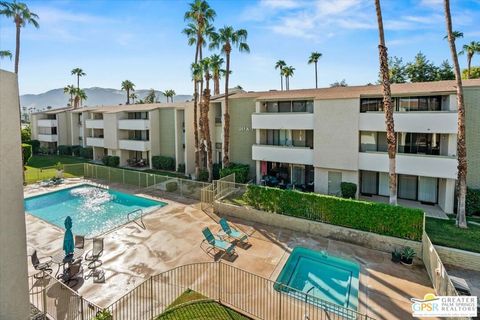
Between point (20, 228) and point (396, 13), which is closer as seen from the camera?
point (20, 228)

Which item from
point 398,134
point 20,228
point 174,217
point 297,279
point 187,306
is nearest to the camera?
point 20,228

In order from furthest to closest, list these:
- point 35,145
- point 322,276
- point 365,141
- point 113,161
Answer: point 35,145 < point 113,161 < point 365,141 < point 322,276

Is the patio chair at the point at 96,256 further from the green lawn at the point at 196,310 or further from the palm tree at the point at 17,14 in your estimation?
the palm tree at the point at 17,14

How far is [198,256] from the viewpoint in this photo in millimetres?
13016

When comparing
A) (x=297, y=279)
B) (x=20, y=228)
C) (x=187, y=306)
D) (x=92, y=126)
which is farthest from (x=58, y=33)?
(x=92, y=126)

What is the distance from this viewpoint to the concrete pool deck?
401 inches

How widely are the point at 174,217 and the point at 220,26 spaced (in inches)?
695

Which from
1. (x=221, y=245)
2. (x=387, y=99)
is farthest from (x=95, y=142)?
(x=387, y=99)

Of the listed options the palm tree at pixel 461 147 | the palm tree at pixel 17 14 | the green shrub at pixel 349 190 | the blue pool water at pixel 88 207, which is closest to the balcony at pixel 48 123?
the palm tree at pixel 17 14

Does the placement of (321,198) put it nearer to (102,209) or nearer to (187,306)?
(187,306)

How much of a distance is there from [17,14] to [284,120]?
29927 mm

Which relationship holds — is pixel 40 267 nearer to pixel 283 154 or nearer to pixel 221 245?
pixel 221 245

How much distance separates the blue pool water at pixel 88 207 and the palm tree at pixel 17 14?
1495 centimetres

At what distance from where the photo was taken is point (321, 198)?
1573cm
